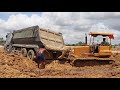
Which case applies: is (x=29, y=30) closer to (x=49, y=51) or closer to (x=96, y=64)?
(x=49, y=51)

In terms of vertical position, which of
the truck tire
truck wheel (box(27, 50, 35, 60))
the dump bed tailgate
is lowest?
truck wheel (box(27, 50, 35, 60))

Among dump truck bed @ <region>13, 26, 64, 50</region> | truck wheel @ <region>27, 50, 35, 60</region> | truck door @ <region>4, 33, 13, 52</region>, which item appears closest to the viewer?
dump truck bed @ <region>13, 26, 64, 50</region>

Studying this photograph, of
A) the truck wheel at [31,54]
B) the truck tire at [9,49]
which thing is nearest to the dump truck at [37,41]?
the truck wheel at [31,54]

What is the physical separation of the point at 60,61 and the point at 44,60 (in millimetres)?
1369

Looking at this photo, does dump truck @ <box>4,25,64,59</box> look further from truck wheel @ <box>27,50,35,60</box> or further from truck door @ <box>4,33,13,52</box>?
truck door @ <box>4,33,13,52</box>

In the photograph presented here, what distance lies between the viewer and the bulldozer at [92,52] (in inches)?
662

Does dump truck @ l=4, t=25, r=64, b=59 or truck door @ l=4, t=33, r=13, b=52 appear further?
truck door @ l=4, t=33, r=13, b=52

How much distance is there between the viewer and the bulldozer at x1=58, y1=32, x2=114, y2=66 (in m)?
16.8

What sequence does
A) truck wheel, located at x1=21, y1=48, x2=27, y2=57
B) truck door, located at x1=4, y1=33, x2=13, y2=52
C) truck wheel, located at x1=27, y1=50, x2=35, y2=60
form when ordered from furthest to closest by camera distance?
truck door, located at x1=4, y1=33, x2=13, y2=52 < truck wheel, located at x1=21, y1=48, x2=27, y2=57 < truck wheel, located at x1=27, y1=50, x2=35, y2=60

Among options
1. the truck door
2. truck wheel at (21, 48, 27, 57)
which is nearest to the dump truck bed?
truck wheel at (21, 48, 27, 57)

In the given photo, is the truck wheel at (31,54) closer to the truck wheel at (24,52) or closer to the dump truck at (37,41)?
the dump truck at (37,41)
